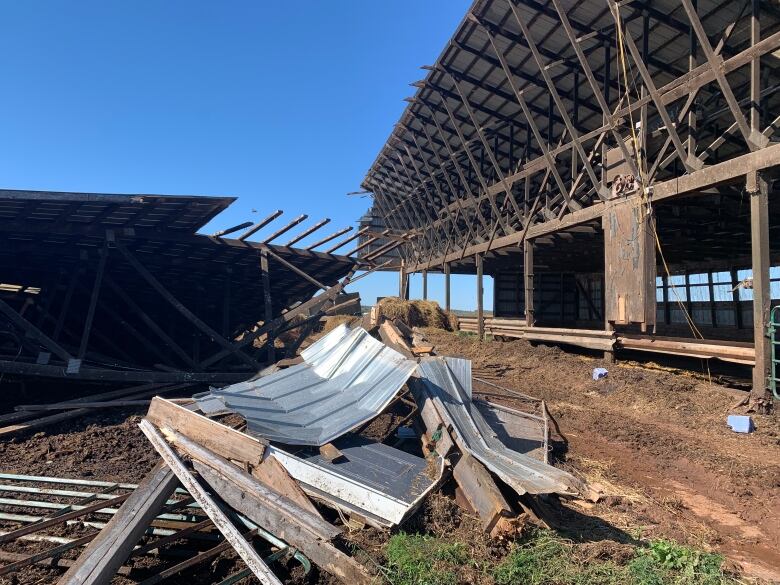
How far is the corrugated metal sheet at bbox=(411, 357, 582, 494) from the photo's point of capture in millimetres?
4309

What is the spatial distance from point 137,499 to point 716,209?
1686 cm

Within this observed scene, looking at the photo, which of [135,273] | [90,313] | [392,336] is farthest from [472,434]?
[135,273]

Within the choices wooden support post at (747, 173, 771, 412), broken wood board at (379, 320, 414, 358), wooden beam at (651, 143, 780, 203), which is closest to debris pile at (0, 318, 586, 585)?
broken wood board at (379, 320, 414, 358)

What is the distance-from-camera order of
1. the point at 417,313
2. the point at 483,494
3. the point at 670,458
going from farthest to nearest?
the point at 417,313 → the point at 670,458 → the point at 483,494

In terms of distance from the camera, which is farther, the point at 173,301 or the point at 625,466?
the point at 173,301

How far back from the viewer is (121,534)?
12.7 ft

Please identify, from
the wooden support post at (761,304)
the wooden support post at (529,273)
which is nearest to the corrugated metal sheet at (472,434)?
the wooden support post at (761,304)

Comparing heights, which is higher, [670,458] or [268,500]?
[268,500]

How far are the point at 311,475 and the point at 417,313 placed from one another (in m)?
17.0

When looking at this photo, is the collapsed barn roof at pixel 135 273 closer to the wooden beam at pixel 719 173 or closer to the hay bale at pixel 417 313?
the hay bale at pixel 417 313

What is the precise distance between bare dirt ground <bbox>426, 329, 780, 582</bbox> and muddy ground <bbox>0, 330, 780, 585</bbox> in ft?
0.06

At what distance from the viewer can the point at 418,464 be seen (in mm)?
5012

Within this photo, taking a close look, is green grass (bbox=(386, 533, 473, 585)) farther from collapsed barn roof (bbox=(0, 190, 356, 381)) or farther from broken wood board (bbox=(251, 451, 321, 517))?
collapsed barn roof (bbox=(0, 190, 356, 381))

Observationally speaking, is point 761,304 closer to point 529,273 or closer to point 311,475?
point 311,475
